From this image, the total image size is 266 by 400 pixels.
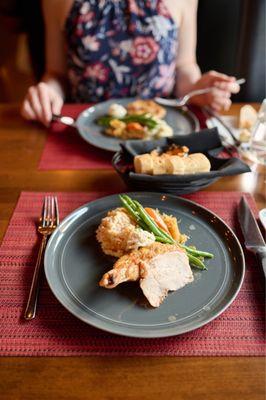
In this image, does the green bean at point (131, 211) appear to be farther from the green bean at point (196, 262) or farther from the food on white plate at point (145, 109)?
the food on white plate at point (145, 109)

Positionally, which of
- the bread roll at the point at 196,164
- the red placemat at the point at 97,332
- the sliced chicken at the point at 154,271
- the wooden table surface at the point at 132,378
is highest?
the bread roll at the point at 196,164

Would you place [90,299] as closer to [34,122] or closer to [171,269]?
[171,269]

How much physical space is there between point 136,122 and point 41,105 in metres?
0.34

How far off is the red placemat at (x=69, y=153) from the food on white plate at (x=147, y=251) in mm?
315

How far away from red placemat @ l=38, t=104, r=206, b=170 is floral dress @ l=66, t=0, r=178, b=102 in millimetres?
398

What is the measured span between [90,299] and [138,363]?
0.15 metres

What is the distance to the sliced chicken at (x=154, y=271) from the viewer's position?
2.32 feet

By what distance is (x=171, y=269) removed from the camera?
74cm

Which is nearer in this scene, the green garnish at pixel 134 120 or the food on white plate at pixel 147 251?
the food on white plate at pixel 147 251

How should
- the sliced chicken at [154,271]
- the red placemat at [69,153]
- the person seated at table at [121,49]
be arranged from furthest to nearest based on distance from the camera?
the person seated at table at [121,49], the red placemat at [69,153], the sliced chicken at [154,271]

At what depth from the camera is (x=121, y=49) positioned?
1.58 meters

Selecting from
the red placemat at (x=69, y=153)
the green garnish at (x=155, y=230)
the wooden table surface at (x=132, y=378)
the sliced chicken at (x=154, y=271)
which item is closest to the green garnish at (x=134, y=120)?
the red placemat at (x=69, y=153)

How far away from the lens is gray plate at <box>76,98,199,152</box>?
1.24 m

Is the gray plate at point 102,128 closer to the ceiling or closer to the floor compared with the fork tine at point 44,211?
closer to the ceiling
